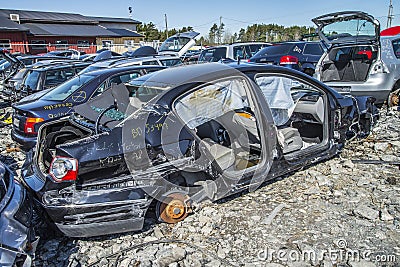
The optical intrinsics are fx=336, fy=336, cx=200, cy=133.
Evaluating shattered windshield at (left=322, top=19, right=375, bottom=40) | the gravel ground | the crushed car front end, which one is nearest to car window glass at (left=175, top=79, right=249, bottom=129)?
the crushed car front end

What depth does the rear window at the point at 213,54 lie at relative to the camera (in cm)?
1175

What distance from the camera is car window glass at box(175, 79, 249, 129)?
3199 millimetres

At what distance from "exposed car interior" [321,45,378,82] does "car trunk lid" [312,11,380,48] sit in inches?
15.8

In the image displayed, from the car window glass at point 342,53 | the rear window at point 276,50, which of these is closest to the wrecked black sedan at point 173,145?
the car window glass at point 342,53

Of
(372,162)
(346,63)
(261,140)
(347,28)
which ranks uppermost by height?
(347,28)

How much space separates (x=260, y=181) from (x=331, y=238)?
2.86 ft

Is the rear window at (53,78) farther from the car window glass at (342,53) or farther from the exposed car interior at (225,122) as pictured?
the car window glass at (342,53)

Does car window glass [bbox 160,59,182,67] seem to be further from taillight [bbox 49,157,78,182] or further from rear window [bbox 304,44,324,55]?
taillight [bbox 49,157,78,182]

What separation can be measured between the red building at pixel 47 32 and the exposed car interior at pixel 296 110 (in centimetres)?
2740

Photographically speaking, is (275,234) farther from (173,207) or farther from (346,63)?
(346,63)

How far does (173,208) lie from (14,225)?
4.51 feet

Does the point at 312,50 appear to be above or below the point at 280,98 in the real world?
above

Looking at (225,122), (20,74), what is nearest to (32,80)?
(20,74)

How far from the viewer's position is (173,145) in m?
2.96
